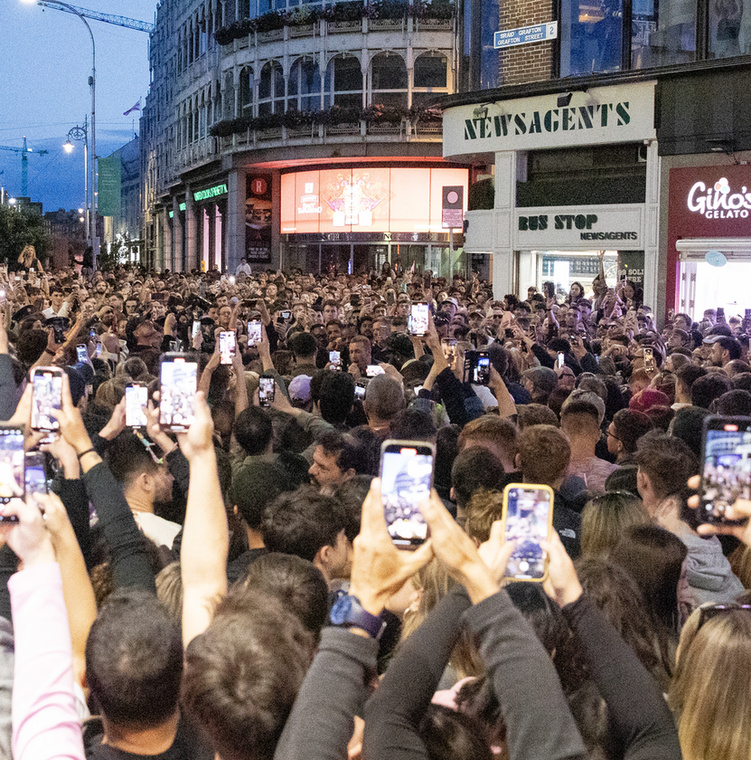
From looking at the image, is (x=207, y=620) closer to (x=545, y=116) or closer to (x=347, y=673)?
(x=347, y=673)

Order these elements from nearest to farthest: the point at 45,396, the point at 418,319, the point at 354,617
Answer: the point at 354,617, the point at 45,396, the point at 418,319

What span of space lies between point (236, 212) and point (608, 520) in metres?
44.2

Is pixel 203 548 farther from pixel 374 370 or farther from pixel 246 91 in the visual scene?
pixel 246 91

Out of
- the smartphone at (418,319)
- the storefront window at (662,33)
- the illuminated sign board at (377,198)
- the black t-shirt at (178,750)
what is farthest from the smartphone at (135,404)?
the illuminated sign board at (377,198)

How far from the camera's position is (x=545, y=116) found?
25.6 m

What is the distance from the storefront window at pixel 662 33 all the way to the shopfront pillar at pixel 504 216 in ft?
13.4

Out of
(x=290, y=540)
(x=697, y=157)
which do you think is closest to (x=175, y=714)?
(x=290, y=540)

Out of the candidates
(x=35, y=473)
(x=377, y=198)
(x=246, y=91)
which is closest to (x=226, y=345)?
(x=35, y=473)

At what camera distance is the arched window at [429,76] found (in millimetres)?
41875

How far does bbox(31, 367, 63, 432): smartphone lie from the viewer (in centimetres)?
483

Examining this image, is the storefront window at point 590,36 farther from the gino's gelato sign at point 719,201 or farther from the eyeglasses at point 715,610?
the eyeglasses at point 715,610

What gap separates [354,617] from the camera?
248 centimetres

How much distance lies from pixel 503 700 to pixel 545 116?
24.4m

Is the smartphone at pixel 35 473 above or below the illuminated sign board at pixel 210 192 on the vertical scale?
below
